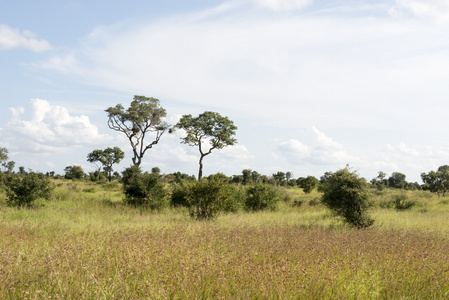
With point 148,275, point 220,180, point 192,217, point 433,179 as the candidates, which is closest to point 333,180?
point 220,180

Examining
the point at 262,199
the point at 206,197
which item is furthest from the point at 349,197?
the point at 262,199

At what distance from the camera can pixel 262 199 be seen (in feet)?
72.8

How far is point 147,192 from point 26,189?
21.1 feet

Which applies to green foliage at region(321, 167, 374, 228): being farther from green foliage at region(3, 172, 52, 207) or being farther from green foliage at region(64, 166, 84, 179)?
green foliage at region(64, 166, 84, 179)

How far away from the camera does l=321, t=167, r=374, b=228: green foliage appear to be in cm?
1337

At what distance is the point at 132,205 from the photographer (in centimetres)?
1998

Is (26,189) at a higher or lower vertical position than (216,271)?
higher

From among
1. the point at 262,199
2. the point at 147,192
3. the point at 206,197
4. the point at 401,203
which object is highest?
the point at 206,197

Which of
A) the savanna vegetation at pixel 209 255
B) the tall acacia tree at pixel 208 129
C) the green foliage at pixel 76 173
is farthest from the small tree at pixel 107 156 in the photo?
the savanna vegetation at pixel 209 255

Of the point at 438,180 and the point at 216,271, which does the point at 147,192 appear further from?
the point at 438,180

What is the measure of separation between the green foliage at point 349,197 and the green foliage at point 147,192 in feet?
34.1

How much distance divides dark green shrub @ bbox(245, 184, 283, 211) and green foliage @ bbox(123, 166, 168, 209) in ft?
18.5

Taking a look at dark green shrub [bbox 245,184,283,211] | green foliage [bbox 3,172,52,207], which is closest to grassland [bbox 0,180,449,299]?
green foliage [bbox 3,172,52,207]

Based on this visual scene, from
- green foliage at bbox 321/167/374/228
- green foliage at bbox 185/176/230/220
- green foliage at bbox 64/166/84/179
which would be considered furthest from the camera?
green foliage at bbox 64/166/84/179
